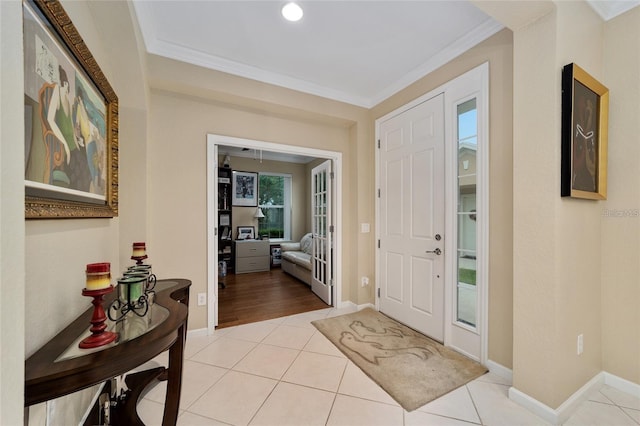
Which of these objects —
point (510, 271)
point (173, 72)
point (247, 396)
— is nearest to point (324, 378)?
point (247, 396)

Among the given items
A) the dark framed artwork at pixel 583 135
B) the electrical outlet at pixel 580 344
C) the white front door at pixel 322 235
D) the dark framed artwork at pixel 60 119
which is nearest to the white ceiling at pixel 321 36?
the dark framed artwork at pixel 583 135

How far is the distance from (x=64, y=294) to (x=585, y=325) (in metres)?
2.94

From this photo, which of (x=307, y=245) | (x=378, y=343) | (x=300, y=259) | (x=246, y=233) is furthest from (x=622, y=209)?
(x=246, y=233)

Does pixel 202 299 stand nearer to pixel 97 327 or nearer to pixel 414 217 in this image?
pixel 97 327

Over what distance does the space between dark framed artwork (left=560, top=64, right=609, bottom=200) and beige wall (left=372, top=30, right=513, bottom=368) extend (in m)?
0.37

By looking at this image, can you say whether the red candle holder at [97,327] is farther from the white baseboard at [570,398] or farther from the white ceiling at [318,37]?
the white baseboard at [570,398]

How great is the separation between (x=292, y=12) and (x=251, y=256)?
4.56 metres

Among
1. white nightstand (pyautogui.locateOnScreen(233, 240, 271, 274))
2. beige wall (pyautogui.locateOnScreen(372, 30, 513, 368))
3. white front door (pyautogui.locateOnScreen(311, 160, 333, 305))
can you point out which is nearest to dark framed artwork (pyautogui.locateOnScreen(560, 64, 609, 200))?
beige wall (pyautogui.locateOnScreen(372, 30, 513, 368))

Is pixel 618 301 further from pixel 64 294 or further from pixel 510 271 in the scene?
pixel 64 294

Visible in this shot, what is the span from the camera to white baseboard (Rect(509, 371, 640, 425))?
4.91ft

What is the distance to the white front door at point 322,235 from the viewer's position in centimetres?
347

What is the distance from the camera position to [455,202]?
2.27m

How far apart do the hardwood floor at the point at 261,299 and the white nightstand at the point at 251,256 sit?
0.44m

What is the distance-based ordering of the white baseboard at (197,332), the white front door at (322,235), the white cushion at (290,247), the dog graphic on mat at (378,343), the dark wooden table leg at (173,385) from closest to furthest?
1. the dark wooden table leg at (173,385)
2. the dog graphic on mat at (378,343)
3. the white baseboard at (197,332)
4. the white front door at (322,235)
5. the white cushion at (290,247)
